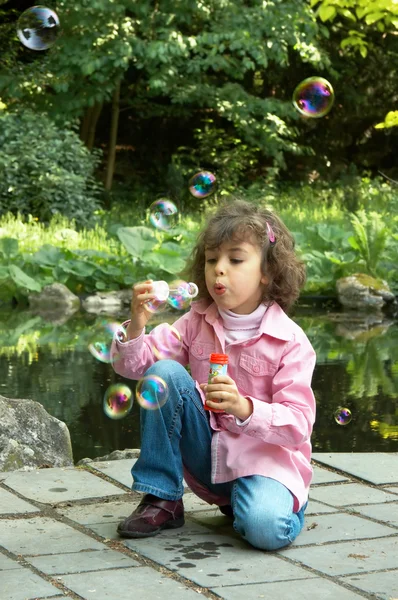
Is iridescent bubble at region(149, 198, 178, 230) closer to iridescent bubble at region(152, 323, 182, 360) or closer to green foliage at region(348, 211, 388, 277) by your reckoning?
iridescent bubble at region(152, 323, 182, 360)

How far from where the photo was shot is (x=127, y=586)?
106 inches

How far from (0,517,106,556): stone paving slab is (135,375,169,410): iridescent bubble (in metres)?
0.43

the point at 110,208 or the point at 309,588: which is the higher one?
the point at 110,208

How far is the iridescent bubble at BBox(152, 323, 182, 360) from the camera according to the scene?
3367 millimetres

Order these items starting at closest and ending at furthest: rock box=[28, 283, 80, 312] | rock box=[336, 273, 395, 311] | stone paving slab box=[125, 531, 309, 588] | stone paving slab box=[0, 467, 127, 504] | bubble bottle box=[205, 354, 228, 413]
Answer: stone paving slab box=[125, 531, 309, 588] → bubble bottle box=[205, 354, 228, 413] → stone paving slab box=[0, 467, 127, 504] → rock box=[28, 283, 80, 312] → rock box=[336, 273, 395, 311]

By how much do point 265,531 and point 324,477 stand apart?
94 cm

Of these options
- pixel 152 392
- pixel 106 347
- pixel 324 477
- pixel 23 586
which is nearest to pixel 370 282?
→ pixel 324 477

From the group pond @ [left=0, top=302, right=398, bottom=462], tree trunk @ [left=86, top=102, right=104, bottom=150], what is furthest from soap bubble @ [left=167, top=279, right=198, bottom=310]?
tree trunk @ [left=86, top=102, right=104, bottom=150]

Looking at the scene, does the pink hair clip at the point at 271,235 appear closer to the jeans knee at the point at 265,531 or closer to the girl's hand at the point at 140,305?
the girl's hand at the point at 140,305

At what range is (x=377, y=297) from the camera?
1077cm

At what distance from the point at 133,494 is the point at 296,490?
2.33 feet

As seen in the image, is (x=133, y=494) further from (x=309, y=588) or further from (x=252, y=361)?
(x=309, y=588)

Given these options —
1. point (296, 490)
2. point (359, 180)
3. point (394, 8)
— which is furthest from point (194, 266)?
point (359, 180)

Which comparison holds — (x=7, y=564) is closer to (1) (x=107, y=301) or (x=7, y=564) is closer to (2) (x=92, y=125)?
(1) (x=107, y=301)
